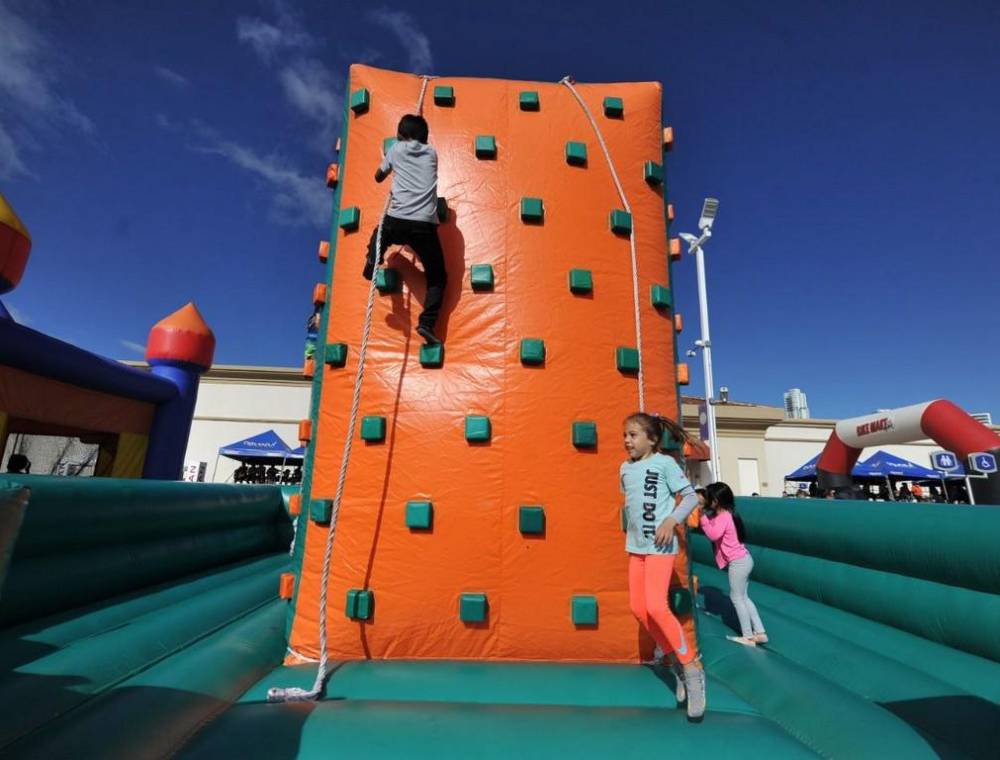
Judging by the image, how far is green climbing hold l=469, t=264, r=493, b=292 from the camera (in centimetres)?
289

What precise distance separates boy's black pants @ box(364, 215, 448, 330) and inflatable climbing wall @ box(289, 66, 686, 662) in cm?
12

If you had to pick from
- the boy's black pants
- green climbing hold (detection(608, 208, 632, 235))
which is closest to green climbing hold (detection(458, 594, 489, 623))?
the boy's black pants

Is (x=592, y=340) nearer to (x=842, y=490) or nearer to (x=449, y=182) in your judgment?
(x=449, y=182)

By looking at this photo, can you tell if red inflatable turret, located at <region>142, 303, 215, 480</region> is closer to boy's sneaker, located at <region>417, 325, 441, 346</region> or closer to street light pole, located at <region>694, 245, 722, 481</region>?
boy's sneaker, located at <region>417, 325, 441, 346</region>

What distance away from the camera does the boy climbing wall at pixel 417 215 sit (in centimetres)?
274

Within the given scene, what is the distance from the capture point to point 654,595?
2.22m

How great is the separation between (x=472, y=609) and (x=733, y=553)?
1.88 m

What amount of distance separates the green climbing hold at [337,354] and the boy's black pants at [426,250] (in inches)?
18.8

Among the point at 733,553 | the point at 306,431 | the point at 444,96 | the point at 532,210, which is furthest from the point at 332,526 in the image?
the point at 444,96

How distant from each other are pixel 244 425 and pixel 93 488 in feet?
57.2

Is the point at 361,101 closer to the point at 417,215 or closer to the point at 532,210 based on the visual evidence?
the point at 417,215

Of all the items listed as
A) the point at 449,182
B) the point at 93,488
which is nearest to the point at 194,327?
the point at 93,488

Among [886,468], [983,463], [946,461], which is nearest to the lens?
[983,463]

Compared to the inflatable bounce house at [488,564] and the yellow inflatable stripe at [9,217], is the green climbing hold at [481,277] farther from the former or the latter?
the yellow inflatable stripe at [9,217]
